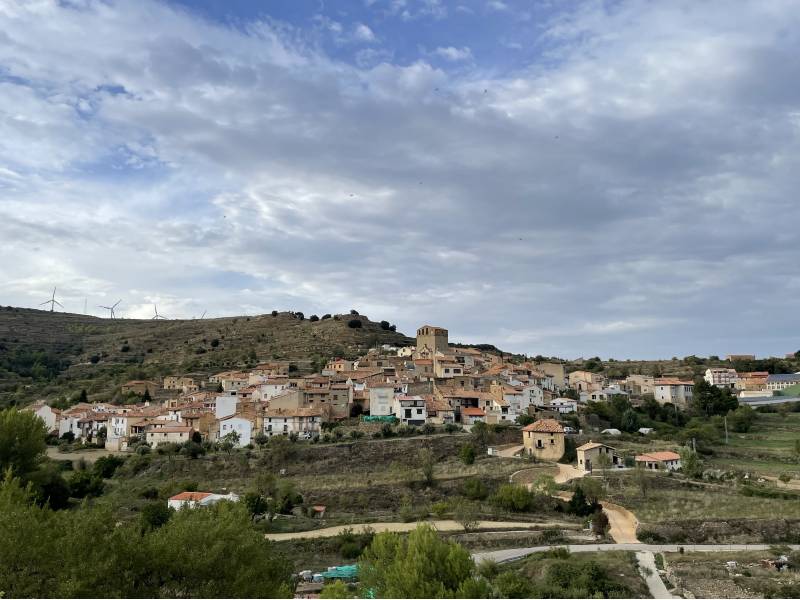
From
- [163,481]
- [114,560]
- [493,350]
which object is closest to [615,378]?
[493,350]

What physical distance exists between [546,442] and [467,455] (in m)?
6.61

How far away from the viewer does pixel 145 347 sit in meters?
112

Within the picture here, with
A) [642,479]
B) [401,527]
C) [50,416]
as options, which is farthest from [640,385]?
[50,416]

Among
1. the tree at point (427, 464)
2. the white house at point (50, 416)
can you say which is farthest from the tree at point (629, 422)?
the white house at point (50, 416)

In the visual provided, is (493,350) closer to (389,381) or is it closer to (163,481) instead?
(389,381)

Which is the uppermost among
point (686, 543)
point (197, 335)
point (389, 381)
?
point (197, 335)

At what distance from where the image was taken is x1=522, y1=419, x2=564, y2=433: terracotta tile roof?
4876cm

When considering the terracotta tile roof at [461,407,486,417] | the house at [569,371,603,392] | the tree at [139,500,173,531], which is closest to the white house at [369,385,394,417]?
the terracotta tile roof at [461,407,486,417]

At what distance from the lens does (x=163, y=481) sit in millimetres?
48594

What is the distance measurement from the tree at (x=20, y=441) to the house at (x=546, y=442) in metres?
33.7

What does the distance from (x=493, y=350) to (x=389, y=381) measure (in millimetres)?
61794

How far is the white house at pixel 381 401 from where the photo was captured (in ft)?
196

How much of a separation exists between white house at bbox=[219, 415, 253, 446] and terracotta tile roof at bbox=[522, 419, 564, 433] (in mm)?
24348

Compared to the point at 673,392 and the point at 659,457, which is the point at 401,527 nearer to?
the point at 659,457
